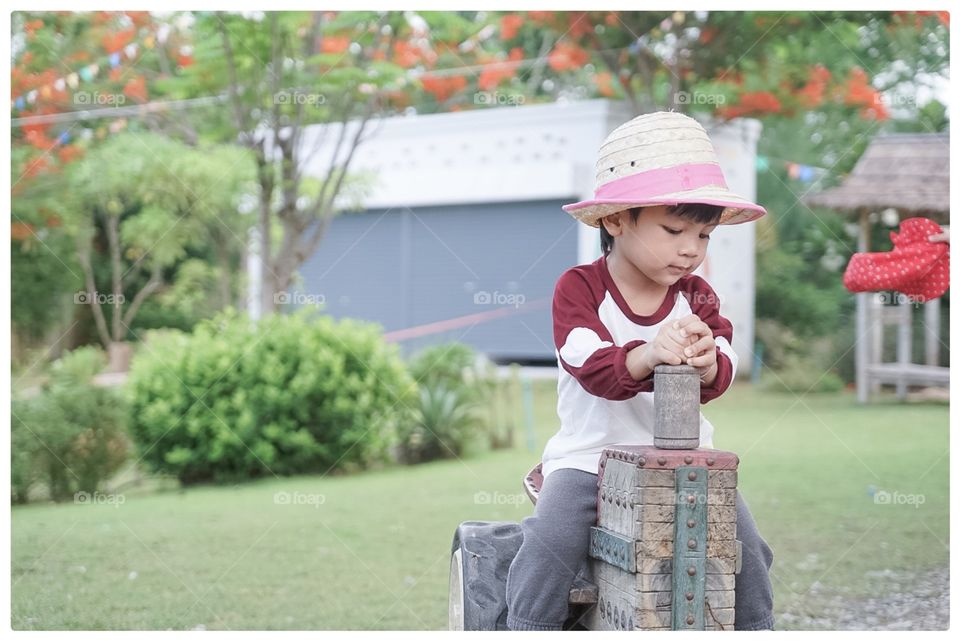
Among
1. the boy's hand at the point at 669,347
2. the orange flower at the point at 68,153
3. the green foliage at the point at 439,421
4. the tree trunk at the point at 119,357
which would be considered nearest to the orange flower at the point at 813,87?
the green foliage at the point at 439,421

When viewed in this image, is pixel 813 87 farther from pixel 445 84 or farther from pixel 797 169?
pixel 445 84

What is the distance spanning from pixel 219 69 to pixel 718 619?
6.19m

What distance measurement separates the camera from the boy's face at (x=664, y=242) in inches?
91.5

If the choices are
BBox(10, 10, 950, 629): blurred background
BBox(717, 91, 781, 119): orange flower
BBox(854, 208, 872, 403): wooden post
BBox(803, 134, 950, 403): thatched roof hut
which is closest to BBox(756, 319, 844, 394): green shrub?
BBox(10, 10, 950, 629): blurred background

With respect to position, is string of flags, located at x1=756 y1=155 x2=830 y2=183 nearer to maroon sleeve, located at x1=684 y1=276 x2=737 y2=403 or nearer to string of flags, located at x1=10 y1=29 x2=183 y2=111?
string of flags, located at x1=10 y1=29 x2=183 y2=111

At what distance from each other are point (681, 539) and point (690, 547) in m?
0.02

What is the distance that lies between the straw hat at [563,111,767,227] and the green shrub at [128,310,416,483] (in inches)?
194

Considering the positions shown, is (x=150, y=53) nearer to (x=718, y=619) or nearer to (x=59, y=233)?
(x=59, y=233)

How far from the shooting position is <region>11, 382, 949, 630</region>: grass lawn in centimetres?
429

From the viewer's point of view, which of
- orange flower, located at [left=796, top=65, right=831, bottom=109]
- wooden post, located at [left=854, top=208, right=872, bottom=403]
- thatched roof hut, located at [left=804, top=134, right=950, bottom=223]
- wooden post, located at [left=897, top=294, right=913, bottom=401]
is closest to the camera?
orange flower, located at [left=796, top=65, right=831, bottom=109]

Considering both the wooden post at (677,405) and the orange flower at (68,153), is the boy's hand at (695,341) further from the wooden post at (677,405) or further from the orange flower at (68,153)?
the orange flower at (68,153)

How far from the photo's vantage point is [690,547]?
2.08 m

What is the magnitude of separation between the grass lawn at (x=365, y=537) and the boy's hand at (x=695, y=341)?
7.56 ft

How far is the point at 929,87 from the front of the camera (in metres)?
11.4
